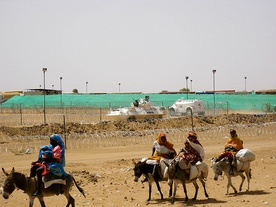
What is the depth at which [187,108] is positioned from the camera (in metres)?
49.1

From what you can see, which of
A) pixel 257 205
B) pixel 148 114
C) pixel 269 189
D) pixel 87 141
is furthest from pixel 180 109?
pixel 257 205

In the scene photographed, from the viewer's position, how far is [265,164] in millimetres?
20906

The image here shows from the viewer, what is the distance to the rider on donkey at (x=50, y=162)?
11727mm

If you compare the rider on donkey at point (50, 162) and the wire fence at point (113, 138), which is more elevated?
the rider on donkey at point (50, 162)

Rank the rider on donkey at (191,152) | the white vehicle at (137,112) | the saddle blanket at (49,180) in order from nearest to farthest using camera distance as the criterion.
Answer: the saddle blanket at (49,180)
the rider on donkey at (191,152)
the white vehicle at (137,112)

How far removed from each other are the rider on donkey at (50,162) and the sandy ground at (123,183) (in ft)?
7.64

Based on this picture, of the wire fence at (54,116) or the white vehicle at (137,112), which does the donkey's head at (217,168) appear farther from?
the white vehicle at (137,112)

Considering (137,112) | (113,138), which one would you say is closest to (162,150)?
(113,138)

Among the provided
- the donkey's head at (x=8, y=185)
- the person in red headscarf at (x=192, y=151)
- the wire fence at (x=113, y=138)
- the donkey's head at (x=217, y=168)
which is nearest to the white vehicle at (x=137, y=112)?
the wire fence at (x=113, y=138)

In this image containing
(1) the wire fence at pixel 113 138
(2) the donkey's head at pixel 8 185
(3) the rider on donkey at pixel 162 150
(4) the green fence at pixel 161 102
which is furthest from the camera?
(4) the green fence at pixel 161 102

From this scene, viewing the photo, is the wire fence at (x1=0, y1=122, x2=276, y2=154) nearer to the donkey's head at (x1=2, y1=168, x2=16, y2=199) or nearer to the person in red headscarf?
the person in red headscarf

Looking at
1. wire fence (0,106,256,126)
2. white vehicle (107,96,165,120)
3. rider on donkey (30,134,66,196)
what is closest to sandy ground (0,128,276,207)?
rider on donkey (30,134,66,196)

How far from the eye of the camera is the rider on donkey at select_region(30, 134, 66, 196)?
1173 centimetres

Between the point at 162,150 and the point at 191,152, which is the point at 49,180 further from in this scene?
the point at 191,152
